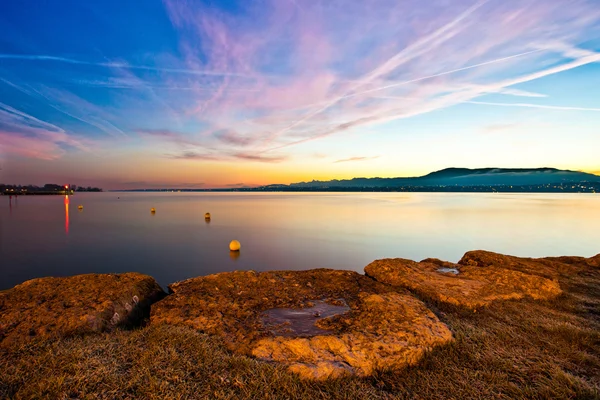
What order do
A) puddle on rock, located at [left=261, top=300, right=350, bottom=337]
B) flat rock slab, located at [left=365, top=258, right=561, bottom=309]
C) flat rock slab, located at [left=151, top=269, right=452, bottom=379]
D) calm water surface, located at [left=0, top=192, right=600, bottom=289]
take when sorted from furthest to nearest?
calm water surface, located at [left=0, top=192, right=600, bottom=289]
flat rock slab, located at [left=365, top=258, right=561, bottom=309]
puddle on rock, located at [left=261, top=300, right=350, bottom=337]
flat rock slab, located at [left=151, top=269, right=452, bottom=379]

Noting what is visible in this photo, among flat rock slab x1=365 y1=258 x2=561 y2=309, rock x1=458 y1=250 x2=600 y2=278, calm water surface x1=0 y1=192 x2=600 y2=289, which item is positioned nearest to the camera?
flat rock slab x1=365 y1=258 x2=561 y2=309

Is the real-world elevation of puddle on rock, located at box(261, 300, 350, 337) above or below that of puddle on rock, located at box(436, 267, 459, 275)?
above

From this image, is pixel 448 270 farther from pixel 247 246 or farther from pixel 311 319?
pixel 247 246

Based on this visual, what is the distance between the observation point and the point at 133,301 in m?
6.16

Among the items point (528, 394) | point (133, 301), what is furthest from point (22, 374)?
point (528, 394)

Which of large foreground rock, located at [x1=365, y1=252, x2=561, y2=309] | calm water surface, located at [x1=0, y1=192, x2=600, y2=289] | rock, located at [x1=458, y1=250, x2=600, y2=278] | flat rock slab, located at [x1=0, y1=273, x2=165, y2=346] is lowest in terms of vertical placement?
calm water surface, located at [x1=0, y1=192, x2=600, y2=289]

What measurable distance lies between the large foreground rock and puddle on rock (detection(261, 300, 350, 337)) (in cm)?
226

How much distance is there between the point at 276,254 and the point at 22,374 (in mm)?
13893

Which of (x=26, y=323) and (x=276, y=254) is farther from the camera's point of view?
(x=276, y=254)

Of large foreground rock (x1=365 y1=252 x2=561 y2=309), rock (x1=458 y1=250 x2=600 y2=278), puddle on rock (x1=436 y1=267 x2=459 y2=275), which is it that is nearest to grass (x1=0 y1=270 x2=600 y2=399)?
large foreground rock (x1=365 y1=252 x2=561 y2=309)

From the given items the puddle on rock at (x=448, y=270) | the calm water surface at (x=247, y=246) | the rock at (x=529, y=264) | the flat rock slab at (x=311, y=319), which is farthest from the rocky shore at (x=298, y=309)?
the calm water surface at (x=247, y=246)

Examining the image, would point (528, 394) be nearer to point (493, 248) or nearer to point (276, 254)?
point (276, 254)

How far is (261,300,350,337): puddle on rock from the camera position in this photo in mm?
5020

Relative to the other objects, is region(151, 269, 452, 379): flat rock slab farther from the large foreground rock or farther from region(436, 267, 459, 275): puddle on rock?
region(436, 267, 459, 275): puddle on rock
